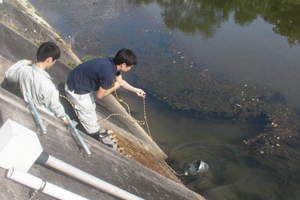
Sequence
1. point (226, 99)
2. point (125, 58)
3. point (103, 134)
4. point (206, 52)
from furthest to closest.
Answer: point (206, 52), point (226, 99), point (103, 134), point (125, 58)

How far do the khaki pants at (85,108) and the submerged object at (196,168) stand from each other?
2311 millimetres

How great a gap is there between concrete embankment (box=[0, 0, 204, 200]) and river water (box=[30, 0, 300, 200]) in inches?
41.4

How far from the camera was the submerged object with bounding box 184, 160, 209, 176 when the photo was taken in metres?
5.06

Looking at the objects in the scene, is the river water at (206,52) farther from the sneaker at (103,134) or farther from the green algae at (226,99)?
the sneaker at (103,134)

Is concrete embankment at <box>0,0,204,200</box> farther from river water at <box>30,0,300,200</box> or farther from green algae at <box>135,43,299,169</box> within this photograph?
green algae at <box>135,43,299,169</box>

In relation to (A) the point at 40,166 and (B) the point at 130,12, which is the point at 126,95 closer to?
(A) the point at 40,166

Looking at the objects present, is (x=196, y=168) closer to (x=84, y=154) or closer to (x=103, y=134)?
(x=103, y=134)

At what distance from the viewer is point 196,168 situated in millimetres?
5094

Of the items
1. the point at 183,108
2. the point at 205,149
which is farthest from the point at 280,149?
the point at 183,108

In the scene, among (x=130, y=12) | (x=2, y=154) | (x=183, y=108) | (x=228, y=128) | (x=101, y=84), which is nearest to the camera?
(x=2, y=154)

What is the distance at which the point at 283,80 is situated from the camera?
318 inches

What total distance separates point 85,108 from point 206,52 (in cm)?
717

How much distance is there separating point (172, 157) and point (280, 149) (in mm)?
2693

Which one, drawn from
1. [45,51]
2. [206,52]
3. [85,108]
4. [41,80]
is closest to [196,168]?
[85,108]
